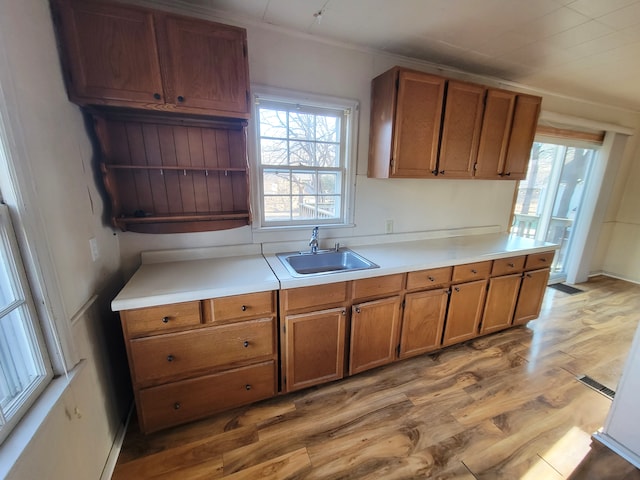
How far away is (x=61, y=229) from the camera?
1.12m

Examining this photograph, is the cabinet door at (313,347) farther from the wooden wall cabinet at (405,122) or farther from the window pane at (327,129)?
the window pane at (327,129)

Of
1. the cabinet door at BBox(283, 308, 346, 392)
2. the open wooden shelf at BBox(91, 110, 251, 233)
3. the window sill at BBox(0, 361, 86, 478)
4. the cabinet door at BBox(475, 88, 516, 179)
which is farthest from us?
the cabinet door at BBox(475, 88, 516, 179)

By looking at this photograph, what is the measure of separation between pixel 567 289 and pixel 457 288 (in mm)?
2825

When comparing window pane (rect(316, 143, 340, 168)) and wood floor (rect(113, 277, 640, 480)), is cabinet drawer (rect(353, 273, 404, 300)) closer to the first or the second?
wood floor (rect(113, 277, 640, 480))

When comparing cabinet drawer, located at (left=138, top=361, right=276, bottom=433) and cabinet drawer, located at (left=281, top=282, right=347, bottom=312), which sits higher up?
cabinet drawer, located at (left=281, top=282, right=347, bottom=312)

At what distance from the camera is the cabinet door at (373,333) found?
6.00 feet

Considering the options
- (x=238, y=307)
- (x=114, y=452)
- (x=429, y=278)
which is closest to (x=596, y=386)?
(x=429, y=278)

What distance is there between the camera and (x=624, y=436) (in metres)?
1.46

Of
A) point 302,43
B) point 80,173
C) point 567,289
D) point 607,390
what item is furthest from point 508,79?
point 80,173

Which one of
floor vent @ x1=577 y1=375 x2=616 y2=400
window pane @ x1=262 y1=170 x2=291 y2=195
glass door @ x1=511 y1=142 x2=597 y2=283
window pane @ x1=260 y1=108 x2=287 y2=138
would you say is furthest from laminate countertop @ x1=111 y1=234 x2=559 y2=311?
glass door @ x1=511 y1=142 x2=597 y2=283

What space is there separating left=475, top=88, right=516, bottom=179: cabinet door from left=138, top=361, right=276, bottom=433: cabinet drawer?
235 cm

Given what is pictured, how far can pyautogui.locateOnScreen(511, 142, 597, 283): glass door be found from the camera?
3.38 m

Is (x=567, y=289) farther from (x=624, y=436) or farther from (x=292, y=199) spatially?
(x=292, y=199)

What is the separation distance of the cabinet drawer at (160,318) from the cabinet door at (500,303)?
2.33 metres
